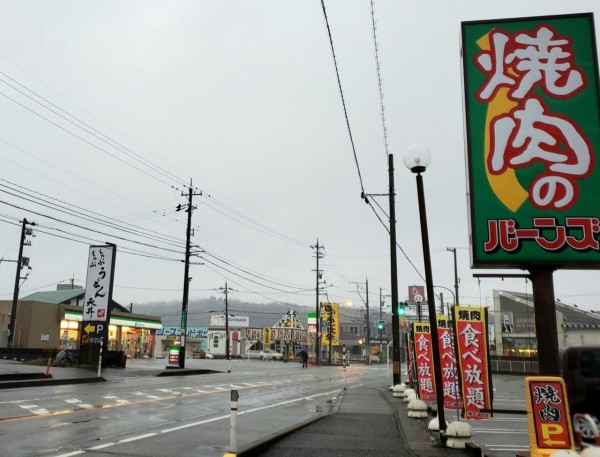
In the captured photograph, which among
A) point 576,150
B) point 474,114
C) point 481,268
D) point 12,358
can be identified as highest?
point 474,114

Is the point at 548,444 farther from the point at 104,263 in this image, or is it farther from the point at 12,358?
the point at 12,358

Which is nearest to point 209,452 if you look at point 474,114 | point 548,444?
point 548,444

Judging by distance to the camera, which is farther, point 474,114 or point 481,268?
point 474,114

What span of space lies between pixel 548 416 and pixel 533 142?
12.5 ft

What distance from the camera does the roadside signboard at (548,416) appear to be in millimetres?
6090

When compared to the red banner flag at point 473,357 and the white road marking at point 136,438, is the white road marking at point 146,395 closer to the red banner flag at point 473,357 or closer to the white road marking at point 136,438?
the white road marking at point 136,438

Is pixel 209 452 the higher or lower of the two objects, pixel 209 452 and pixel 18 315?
the lower

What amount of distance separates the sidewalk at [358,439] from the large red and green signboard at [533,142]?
3751 mm

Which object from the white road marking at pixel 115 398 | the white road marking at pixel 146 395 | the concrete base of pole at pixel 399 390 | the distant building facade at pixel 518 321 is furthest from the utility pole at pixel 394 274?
the distant building facade at pixel 518 321

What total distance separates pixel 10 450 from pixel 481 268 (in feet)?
25.6

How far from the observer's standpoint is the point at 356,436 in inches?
391

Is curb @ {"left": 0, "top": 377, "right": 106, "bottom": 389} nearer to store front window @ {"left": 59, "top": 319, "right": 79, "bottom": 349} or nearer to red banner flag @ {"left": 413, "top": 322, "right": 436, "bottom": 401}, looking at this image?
red banner flag @ {"left": 413, "top": 322, "right": 436, "bottom": 401}

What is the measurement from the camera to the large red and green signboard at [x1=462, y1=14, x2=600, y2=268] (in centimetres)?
706

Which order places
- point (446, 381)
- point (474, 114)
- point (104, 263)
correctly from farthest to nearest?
point (104, 263) → point (446, 381) → point (474, 114)
